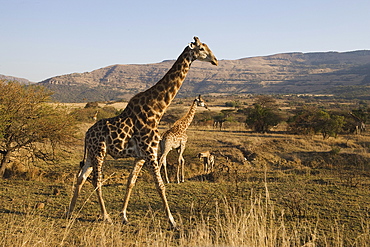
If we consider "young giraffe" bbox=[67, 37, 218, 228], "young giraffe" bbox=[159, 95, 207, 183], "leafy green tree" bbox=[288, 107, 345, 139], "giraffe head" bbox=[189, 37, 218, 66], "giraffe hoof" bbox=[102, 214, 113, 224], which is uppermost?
"giraffe head" bbox=[189, 37, 218, 66]

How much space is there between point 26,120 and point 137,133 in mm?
5604

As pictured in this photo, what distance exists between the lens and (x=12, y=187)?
8.71 metres

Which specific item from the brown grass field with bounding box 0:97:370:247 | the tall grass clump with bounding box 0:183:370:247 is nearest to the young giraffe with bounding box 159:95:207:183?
the brown grass field with bounding box 0:97:370:247

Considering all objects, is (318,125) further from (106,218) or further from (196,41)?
(106,218)

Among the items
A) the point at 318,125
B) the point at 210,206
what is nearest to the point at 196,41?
the point at 210,206

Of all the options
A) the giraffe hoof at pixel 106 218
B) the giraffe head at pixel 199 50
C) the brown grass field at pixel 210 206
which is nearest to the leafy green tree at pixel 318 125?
the brown grass field at pixel 210 206

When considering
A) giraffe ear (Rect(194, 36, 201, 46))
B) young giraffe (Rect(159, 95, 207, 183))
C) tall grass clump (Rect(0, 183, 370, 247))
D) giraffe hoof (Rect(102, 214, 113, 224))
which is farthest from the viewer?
young giraffe (Rect(159, 95, 207, 183))

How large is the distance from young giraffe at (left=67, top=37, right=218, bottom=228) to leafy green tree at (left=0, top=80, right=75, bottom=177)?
4.45 metres

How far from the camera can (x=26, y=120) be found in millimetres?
10117

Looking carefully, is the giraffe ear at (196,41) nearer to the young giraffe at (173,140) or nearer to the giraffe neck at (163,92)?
the giraffe neck at (163,92)

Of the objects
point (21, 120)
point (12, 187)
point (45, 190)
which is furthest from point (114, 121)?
point (21, 120)

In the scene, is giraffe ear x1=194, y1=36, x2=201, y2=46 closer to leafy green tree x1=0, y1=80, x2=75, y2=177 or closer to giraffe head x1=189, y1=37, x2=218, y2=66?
giraffe head x1=189, y1=37, x2=218, y2=66

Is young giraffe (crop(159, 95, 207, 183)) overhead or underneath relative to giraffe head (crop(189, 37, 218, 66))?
underneath

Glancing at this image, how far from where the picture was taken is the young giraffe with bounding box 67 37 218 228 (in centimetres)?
627
